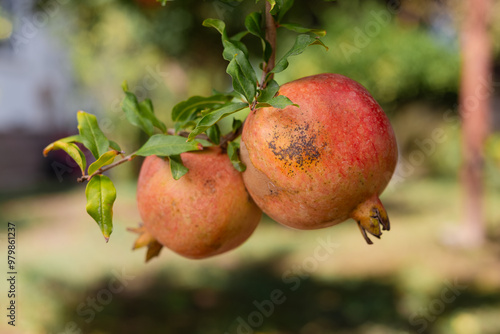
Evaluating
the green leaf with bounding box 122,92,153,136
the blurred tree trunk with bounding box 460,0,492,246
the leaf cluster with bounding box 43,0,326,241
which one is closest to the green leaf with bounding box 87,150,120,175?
the leaf cluster with bounding box 43,0,326,241

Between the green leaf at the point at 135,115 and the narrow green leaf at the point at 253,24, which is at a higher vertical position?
the narrow green leaf at the point at 253,24

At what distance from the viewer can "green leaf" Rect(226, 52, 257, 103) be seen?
0.66m

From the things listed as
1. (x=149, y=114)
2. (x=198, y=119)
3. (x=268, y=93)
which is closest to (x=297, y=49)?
(x=268, y=93)

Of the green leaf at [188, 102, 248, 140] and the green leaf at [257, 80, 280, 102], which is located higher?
the green leaf at [257, 80, 280, 102]

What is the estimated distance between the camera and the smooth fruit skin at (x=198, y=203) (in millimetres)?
767

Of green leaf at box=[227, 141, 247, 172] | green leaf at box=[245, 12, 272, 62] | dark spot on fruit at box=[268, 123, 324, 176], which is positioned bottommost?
green leaf at box=[227, 141, 247, 172]

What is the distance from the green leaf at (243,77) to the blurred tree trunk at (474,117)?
16.5ft

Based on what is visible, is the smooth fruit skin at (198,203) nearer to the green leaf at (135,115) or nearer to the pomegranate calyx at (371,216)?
the green leaf at (135,115)

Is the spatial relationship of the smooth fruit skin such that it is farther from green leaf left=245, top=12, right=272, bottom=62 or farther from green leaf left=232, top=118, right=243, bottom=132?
green leaf left=245, top=12, right=272, bottom=62

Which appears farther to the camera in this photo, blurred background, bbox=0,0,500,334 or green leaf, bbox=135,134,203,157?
blurred background, bbox=0,0,500,334

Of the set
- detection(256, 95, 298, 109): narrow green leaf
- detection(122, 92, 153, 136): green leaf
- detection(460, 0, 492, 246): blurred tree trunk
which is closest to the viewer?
detection(256, 95, 298, 109): narrow green leaf

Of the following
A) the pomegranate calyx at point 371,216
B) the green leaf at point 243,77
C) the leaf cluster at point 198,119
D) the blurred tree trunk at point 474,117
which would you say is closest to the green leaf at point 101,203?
the leaf cluster at point 198,119

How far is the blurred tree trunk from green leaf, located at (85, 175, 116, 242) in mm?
5102

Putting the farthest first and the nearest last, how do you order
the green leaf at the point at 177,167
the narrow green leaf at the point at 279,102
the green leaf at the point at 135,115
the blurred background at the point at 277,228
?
the blurred background at the point at 277,228 → the green leaf at the point at 135,115 → the green leaf at the point at 177,167 → the narrow green leaf at the point at 279,102
